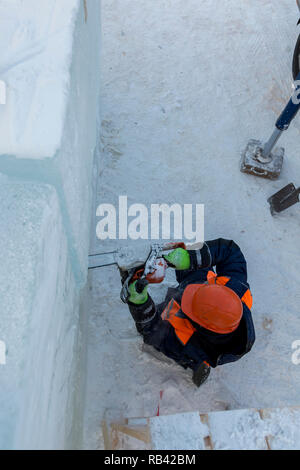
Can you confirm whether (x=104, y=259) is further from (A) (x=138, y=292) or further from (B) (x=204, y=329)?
(B) (x=204, y=329)

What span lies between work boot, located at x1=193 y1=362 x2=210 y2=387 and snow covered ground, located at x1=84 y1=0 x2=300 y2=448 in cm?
9

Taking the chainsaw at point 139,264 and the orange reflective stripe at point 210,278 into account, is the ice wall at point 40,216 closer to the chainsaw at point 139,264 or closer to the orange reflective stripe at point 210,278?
the chainsaw at point 139,264

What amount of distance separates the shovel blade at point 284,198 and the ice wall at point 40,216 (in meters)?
1.82

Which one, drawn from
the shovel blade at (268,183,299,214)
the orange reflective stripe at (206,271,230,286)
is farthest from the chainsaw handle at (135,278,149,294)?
the shovel blade at (268,183,299,214)

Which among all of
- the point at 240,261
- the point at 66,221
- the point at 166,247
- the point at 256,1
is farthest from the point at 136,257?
the point at 256,1

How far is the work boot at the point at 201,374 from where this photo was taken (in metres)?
2.48

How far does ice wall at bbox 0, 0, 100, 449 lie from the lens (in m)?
1.35

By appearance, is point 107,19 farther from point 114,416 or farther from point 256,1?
point 114,416

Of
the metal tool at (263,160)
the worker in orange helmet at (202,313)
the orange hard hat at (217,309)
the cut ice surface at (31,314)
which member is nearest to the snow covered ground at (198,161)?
the metal tool at (263,160)

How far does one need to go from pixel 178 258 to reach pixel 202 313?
0.42m

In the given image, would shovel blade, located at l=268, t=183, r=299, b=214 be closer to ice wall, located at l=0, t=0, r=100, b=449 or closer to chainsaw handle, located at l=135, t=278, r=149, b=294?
chainsaw handle, located at l=135, t=278, r=149, b=294

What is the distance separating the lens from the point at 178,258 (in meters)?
2.38

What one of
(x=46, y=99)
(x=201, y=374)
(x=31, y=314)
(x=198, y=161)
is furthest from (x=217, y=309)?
(x=198, y=161)

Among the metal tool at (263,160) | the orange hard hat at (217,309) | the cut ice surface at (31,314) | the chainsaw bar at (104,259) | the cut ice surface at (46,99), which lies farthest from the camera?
the metal tool at (263,160)
